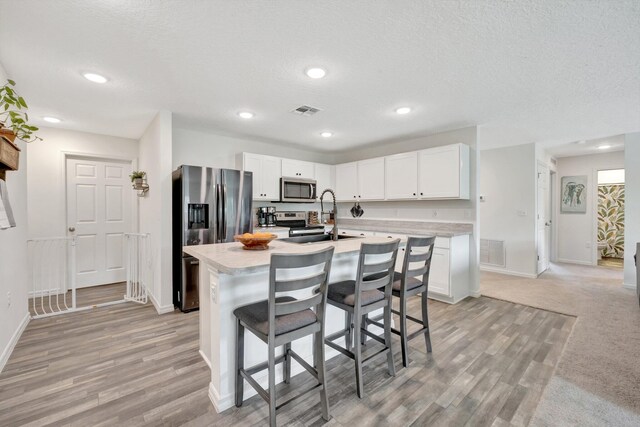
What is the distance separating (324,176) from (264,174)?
1.35 m

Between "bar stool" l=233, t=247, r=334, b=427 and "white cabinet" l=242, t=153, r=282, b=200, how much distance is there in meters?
3.07

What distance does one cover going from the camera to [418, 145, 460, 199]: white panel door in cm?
396

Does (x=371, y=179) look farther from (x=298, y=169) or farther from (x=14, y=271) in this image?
(x=14, y=271)

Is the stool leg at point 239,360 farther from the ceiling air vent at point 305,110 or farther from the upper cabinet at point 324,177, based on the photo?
the upper cabinet at point 324,177

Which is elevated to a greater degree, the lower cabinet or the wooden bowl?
the wooden bowl

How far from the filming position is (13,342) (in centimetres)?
255

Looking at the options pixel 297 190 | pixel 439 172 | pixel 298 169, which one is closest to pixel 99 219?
pixel 297 190

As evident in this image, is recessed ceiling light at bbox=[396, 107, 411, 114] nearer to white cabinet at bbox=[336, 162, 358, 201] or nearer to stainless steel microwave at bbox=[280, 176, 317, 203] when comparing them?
white cabinet at bbox=[336, 162, 358, 201]

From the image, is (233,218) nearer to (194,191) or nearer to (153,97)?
(194,191)

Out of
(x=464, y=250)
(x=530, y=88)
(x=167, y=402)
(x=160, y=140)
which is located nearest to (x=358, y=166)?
(x=464, y=250)

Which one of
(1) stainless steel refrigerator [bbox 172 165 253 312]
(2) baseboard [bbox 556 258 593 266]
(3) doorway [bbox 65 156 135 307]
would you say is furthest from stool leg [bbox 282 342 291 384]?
(2) baseboard [bbox 556 258 593 266]

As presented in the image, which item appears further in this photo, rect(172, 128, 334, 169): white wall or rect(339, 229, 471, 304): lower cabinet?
rect(172, 128, 334, 169): white wall

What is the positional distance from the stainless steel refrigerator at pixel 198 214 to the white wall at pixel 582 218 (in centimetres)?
687

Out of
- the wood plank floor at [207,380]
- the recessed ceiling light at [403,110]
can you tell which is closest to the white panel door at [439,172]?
the recessed ceiling light at [403,110]
